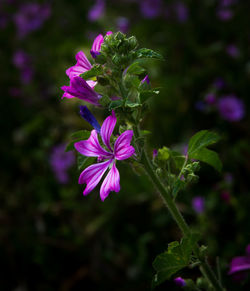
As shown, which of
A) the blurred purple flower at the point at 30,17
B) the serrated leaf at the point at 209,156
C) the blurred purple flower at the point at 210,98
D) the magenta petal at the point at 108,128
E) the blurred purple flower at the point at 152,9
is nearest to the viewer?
the magenta petal at the point at 108,128

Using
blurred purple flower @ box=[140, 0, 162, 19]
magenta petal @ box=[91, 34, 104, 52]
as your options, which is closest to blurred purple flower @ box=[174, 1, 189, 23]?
blurred purple flower @ box=[140, 0, 162, 19]

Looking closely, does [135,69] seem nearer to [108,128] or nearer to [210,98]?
[108,128]

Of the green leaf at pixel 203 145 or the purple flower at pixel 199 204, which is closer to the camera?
the green leaf at pixel 203 145

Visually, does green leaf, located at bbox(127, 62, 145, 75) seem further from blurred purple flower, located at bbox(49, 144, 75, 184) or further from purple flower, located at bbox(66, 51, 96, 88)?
blurred purple flower, located at bbox(49, 144, 75, 184)

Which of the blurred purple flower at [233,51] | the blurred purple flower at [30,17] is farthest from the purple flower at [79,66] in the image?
the blurred purple flower at [30,17]

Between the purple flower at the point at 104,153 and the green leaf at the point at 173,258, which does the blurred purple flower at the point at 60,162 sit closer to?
the purple flower at the point at 104,153
